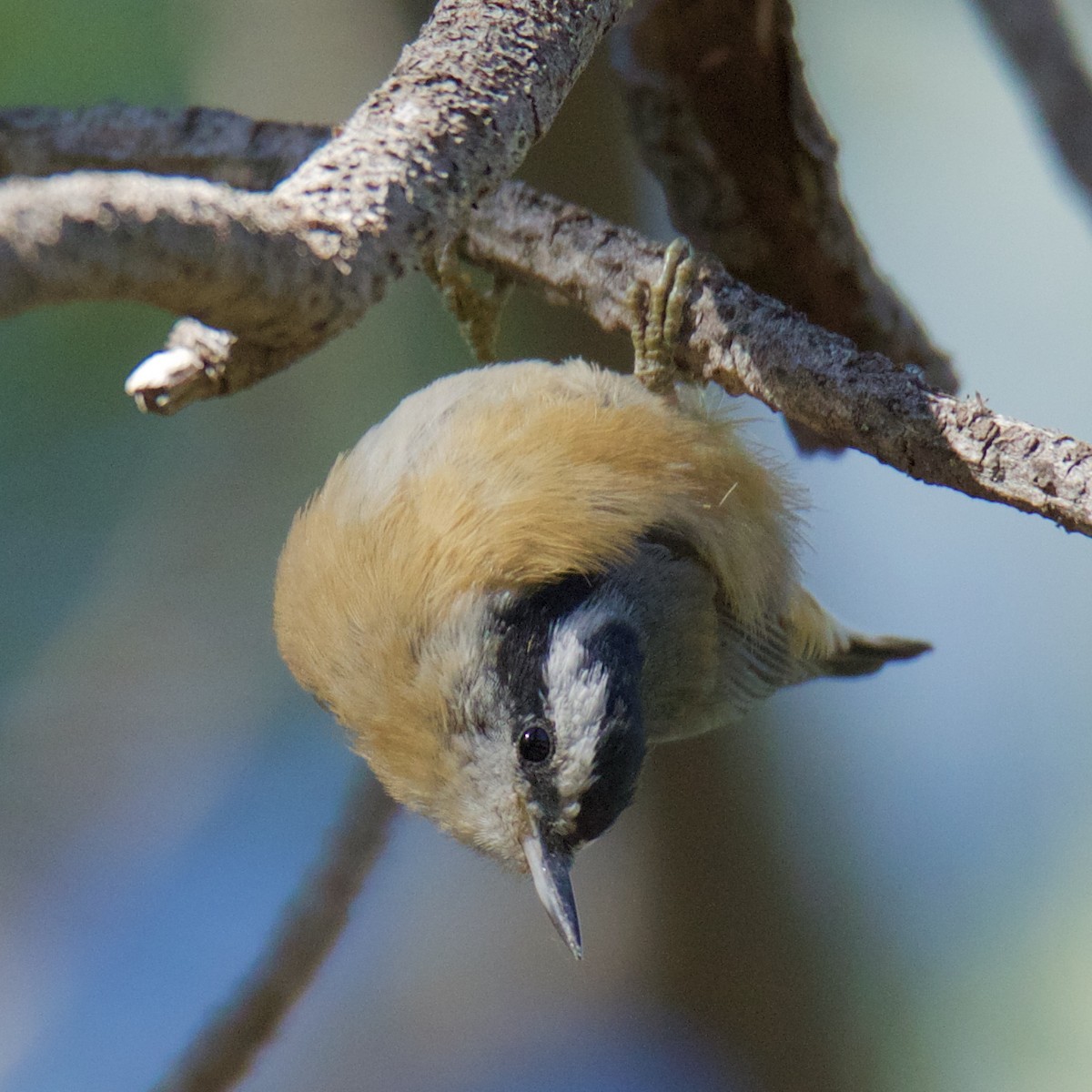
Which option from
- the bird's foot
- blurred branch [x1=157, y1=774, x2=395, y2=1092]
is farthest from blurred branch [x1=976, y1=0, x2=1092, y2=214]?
blurred branch [x1=157, y1=774, x2=395, y2=1092]

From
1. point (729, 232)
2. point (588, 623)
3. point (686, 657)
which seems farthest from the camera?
point (729, 232)

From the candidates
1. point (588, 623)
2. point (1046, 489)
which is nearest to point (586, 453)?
point (588, 623)

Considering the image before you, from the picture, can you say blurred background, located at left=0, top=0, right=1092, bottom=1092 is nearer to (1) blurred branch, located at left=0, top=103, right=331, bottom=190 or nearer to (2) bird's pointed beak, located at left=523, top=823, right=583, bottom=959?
(1) blurred branch, located at left=0, top=103, right=331, bottom=190

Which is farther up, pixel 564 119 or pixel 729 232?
pixel 564 119

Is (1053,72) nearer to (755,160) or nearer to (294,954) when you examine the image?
(755,160)

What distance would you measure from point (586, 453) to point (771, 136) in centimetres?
39

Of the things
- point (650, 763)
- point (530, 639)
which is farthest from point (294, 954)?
point (530, 639)

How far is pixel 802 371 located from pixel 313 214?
13.1 inches

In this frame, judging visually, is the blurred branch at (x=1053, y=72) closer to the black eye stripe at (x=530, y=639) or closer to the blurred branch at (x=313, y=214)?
the blurred branch at (x=313, y=214)

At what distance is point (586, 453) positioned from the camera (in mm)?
761

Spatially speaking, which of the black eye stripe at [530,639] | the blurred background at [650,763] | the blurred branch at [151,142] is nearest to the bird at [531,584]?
the black eye stripe at [530,639]

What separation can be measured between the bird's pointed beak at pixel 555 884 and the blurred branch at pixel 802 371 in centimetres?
35

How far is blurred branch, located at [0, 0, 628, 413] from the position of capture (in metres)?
0.30

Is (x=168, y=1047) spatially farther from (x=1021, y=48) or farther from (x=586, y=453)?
(x=1021, y=48)
